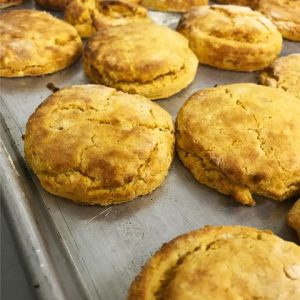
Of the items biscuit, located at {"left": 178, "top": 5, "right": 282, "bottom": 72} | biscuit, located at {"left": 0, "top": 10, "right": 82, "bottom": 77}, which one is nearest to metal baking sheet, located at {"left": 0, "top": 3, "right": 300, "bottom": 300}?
biscuit, located at {"left": 0, "top": 10, "right": 82, "bottom": 77}

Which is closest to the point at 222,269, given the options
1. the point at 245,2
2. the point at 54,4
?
the point at 54,4

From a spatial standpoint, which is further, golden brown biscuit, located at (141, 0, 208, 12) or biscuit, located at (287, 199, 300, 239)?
golden brown biscuit, located at (141, 0, 208, 12)

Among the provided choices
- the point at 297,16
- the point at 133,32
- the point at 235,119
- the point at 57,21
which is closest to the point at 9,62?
the point at 57,21

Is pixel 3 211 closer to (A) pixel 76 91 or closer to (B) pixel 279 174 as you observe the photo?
(A) pixel 76 91

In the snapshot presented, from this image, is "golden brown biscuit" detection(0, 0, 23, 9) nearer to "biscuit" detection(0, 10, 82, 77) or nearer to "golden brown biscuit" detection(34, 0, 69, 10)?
"golden brown biscuit" detection(34, 0, 69, 10)

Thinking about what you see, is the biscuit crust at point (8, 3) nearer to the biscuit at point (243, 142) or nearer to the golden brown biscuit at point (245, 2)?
the golden brown biscuit at point (245, 2)

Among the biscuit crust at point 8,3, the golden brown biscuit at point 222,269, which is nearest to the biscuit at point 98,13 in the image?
the biscuit crust at point 8,3

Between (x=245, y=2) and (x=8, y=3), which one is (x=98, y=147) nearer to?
(x=8, y=3)
